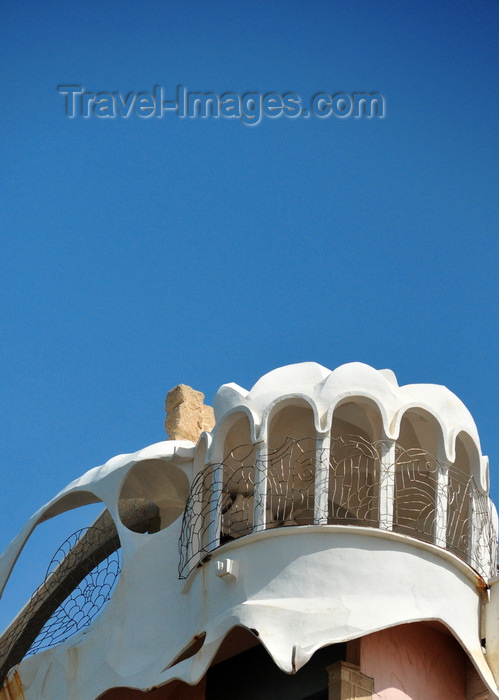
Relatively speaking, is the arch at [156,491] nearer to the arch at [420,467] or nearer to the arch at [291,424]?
the arch at [291,424]

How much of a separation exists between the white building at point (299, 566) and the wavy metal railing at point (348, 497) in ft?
0.09

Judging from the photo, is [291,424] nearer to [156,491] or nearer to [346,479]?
[346,479]

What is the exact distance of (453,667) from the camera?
18.1 m

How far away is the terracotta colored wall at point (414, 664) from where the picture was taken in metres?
17.4

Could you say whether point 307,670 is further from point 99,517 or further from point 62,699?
point 99,517

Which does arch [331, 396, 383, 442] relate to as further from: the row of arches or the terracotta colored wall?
the terracotta colored wall

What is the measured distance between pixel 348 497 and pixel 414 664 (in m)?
2.06

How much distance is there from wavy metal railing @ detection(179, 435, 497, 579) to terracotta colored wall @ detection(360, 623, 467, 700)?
102 cm

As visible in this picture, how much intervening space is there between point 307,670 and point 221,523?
1997mm

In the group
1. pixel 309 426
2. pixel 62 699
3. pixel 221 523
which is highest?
pixel 309 426

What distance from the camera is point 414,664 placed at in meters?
17.7

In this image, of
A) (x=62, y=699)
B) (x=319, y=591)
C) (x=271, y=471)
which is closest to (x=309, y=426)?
(x=271, y=471)

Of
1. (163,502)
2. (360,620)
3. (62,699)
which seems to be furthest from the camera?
(163,502)

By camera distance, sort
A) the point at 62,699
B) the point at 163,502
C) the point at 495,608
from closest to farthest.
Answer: the point at 495,608
the point at 62,699
the point at 163,502
